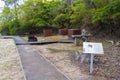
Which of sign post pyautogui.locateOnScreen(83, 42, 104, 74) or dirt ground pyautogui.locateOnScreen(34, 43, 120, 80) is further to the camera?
sign post pyautogui.locateOnScreen(83, 42, 104, 74)

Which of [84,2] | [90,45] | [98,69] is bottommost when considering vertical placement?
[98,69]

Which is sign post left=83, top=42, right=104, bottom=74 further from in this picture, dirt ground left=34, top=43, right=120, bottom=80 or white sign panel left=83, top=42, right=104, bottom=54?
dirt ground left=34, top=43, right=120, bottom=80

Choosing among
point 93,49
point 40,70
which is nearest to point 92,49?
point 93,49

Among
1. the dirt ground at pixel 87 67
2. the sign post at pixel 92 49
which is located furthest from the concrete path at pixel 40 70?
the sign post at pixel 92 49

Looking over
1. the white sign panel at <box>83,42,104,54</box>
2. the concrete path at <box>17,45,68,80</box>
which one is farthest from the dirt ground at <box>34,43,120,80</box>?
the white sign panel at <box>83,42,104,54</box>

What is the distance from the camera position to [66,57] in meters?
6.87

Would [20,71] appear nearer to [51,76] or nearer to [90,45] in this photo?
[51,76]

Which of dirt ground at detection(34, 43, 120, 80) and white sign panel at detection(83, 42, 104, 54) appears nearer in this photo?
dirt ground at detection(34, 43, 120, 80)

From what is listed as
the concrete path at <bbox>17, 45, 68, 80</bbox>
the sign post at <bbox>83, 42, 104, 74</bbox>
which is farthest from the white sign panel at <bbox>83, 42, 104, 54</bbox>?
the concrete path at <bbox>17, 45, 68, 80</bbox>

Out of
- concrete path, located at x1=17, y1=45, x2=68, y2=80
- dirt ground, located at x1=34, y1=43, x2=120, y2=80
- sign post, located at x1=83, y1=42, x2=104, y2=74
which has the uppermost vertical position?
sign post, located at x1=83, y1=42, x2=104, y2=74

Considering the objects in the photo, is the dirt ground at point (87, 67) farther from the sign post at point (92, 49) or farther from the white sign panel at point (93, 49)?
the white sign panel at point (93, 49)

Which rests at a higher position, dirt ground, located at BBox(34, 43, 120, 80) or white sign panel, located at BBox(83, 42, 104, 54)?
white sign panel, located at BBox(83, 42, 104, 54)

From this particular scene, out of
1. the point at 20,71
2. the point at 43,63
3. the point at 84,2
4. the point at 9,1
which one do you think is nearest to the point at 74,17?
the point at 84,2

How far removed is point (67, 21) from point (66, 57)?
32.2 ft
